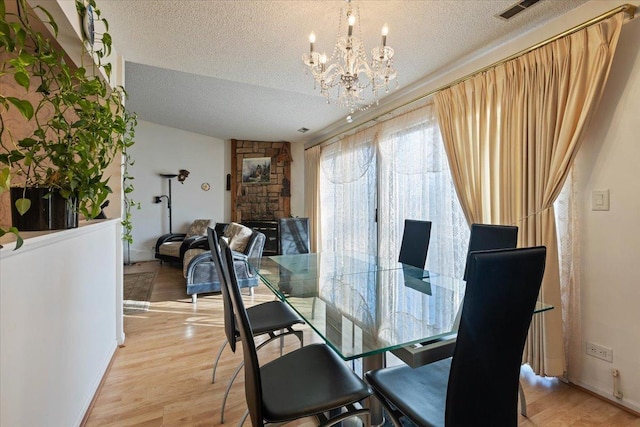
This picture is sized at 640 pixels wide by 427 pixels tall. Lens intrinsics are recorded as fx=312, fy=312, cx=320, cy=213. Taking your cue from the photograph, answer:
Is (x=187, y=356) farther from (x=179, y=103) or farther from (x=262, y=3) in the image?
(x=179, y=103)

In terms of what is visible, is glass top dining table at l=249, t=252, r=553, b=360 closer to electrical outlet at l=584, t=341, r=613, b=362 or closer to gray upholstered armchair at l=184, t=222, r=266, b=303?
electrical outlet at l=584, t=341, r=613, b=362

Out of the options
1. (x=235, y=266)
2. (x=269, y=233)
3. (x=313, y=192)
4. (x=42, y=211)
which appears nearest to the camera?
(x=42, y=211)

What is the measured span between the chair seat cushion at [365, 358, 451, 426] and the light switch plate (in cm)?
143

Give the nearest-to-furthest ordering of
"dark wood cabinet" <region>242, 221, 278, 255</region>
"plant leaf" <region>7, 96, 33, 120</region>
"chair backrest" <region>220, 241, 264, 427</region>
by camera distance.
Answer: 1. "plant leaf" <region>7, 96, 33, 120</region>
2. "chair backrest" <region>220, 241, 264, 427</region>
3. "dark wood cabinet" <region>242, 221, 278, 255</region>

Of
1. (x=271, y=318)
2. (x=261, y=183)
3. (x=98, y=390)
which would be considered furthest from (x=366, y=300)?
(x=261, y=183)

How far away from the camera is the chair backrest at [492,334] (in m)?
0.83

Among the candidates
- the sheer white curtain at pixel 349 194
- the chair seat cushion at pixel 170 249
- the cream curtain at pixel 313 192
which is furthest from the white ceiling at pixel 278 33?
the chair seat cushion at pixel 170 249

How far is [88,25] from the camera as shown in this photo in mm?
1882

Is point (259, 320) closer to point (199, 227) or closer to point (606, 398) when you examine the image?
point (606, 398)

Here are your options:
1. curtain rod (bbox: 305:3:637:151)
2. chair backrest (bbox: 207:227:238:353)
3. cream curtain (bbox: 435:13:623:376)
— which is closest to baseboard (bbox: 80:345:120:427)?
chair backrest (bbox: 207:227:238:353)

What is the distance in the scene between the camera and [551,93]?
204 centimetres

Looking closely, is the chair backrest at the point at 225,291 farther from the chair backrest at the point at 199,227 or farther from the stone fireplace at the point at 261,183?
the stone fireplace at the point at 261,183

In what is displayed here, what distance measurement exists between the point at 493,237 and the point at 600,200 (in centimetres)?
69

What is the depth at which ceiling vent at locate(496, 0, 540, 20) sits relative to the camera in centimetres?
195
